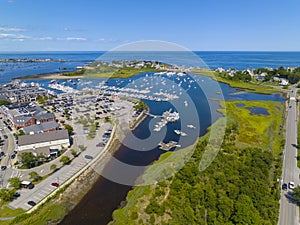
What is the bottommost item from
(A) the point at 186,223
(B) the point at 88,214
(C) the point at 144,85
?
(B) the point at 88,214

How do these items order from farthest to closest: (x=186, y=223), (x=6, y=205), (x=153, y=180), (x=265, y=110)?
(x=265, y=110)
(x=153, y=180)
(x=6, y=205)
(x=186, y=223)

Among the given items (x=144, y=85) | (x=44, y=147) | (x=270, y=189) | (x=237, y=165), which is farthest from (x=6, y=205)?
(x=144, y=85)

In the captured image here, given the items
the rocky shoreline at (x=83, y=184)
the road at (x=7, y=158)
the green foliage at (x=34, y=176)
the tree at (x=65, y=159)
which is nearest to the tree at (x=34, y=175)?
the green foliage at (x=34, y=176)

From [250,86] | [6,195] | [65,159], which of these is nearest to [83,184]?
[65,159]

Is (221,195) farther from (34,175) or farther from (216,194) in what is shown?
(34,175)

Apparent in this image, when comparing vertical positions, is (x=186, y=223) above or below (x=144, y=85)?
below

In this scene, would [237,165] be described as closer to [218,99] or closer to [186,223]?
[186,223]
